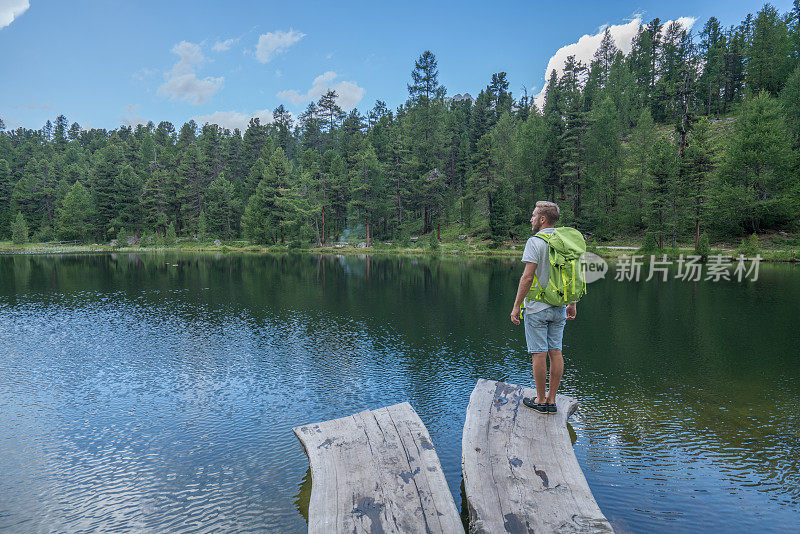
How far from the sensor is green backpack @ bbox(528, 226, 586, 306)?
624 centimetres

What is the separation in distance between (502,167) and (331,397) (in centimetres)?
6166

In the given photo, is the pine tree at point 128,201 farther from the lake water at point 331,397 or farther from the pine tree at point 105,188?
the lake water at point 331,397

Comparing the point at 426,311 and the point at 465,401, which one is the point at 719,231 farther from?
the point at 465,401

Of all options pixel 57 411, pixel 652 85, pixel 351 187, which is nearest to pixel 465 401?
pixel 57 411

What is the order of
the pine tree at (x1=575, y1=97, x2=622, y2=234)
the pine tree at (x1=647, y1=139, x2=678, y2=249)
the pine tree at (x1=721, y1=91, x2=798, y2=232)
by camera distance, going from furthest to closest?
the pine tree at (x1=575, y1=97, x2=622, y2=234), the pine tree at (x1=721, y1=91, x2=798, y2=232), the pine tree at (x1=647, y1=139, x2=678, y2=249)

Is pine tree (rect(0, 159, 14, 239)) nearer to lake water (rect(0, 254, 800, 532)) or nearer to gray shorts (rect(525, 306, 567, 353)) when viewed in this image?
lake water (rect(0, 254, 800, 532))

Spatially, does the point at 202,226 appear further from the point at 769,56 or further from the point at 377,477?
the point at 769,56

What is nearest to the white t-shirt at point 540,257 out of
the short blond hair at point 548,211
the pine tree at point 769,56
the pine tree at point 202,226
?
the short blond hair at point 548,211

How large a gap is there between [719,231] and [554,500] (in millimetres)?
59272

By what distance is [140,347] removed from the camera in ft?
51.5

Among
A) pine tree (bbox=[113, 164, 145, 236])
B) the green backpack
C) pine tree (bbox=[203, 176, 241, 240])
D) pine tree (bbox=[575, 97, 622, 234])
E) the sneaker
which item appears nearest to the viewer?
the green backpack

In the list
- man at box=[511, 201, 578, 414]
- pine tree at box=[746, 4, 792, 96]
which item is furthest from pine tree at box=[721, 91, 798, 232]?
man at box=[511, 201, 578, 414]

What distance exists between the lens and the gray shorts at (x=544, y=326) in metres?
6.46

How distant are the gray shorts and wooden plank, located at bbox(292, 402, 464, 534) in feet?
7.07
